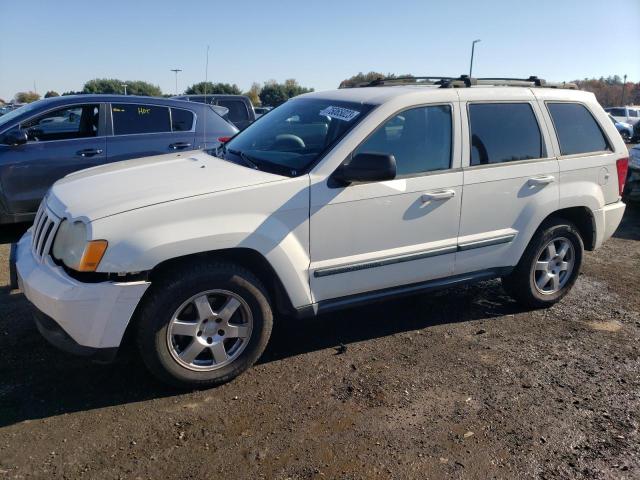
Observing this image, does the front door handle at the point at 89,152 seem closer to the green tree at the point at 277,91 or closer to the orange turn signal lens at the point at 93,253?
the orange turn signal lens at the point at 93,253

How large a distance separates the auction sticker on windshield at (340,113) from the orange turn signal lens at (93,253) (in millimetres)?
1810

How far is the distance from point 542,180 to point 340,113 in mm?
1735

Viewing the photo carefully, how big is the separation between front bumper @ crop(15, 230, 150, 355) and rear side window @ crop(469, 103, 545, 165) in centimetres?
264

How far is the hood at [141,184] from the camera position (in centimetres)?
311

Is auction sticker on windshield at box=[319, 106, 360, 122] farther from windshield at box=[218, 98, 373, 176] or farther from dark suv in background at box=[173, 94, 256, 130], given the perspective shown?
dark suv in background at box=[173, 94, 256, 130]

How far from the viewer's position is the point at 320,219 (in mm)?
3490

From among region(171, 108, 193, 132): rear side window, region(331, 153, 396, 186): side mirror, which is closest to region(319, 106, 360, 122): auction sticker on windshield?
region(331, 153, 396, 186): side mirror

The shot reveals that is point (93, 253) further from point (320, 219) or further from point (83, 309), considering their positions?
point (320, 219)

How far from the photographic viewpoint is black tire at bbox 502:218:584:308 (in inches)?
181

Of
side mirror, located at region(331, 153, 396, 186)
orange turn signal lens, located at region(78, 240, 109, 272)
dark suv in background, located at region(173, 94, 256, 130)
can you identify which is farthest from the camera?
dark suv in background, located at region(173, 94, 256, 130)

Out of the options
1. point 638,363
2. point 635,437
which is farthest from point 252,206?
point 638,363

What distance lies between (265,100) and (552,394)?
58.5 metres

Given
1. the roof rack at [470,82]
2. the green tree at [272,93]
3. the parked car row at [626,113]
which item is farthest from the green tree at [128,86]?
the roof rack at [470,82]

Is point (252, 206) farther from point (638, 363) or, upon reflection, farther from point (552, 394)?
point (638, 363)
